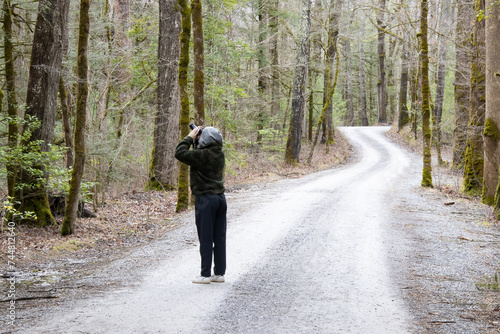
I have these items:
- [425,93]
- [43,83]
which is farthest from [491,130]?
[43,83]

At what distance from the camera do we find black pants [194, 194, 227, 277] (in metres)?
5.79

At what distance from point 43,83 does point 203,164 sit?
632 cm

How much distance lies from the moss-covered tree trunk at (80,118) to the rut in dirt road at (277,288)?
232 centimetres

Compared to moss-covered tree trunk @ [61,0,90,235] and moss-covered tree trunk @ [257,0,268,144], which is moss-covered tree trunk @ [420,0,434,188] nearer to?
moss-covered tree trunk @ [257,0,268,144]

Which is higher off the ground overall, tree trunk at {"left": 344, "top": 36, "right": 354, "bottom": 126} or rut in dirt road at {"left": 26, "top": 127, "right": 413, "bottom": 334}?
tree trunk at {"left": 344, "top": 36, "right": 354, "bottom": 126}

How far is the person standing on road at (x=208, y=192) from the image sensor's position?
18.9 ft

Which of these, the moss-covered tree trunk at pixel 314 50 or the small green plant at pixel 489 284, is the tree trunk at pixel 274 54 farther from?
the small green plant at pixel 489 284

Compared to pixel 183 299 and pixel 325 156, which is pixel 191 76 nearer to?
pixel 183 299

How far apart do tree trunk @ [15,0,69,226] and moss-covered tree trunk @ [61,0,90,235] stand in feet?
3.10

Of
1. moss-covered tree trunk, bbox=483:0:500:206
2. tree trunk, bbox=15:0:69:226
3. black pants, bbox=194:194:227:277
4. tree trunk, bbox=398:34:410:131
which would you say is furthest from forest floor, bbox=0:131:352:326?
tree trunk, bbox=398:34:410:131

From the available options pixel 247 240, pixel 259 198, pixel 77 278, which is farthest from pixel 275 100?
pixel 77 278

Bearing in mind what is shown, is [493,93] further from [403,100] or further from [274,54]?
[403,100]

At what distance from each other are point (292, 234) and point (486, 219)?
512cm

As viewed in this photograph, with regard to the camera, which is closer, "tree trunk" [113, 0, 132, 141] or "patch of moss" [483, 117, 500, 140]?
"patch of moss" [483, 117, 500, 140]
